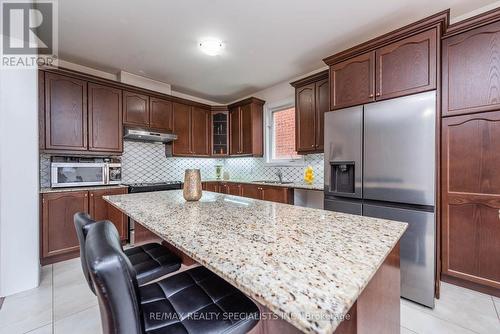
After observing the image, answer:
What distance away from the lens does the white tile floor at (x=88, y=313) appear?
1564mm

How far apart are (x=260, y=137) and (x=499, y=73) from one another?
3.02 meters

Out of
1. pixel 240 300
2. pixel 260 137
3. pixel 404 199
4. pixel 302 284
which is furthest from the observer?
pixel 260 137

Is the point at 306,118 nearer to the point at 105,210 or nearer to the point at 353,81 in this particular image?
the point at 353,81

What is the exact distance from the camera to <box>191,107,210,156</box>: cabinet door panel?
4211 mm

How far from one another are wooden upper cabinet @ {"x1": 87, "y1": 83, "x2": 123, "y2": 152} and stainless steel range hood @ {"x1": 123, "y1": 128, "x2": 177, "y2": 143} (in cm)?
14

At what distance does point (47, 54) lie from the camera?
2.91 meters

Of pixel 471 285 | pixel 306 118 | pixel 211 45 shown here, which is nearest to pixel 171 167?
pixel 211 45

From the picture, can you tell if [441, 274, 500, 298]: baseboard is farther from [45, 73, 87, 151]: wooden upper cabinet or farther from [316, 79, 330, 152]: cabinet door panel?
[45, 73, 87, 151]: wooden upper cabinet

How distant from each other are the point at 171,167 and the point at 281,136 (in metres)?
2.20

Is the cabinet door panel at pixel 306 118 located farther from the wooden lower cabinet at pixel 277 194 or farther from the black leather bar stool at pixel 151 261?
the black leather bar stool at pixel 151 261

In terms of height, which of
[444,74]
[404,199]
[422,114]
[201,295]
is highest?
[444,74]

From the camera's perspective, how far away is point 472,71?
189 centimetres

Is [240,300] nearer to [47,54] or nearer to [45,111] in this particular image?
[45,111]

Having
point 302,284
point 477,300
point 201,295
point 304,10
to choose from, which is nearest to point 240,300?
point 201,295
